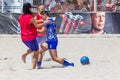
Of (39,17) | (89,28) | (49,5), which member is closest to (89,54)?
(39,17)

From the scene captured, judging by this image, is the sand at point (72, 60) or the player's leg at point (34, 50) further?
the player's leg at point (34, 50)

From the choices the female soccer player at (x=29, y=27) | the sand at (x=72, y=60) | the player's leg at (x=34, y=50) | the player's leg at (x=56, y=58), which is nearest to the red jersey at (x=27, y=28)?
the female soccer player at (x=29, y=27)

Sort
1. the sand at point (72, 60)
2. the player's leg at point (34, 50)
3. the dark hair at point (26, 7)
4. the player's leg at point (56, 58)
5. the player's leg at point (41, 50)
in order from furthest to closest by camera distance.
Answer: the player's leg at point (41, 50), the player's leg at point (56, 58), the player's leg at point (34, 50), the dark hair at point (26, 7), the sand at point (72, 60)

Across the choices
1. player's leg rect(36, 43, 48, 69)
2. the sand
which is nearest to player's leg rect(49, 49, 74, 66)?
the sand

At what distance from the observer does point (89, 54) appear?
13891 millimetres

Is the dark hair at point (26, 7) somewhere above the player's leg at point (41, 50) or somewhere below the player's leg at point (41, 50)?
above

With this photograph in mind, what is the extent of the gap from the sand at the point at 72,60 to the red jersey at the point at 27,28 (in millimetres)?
752

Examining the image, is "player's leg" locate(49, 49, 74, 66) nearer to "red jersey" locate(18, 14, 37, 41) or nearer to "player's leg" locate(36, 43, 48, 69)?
"player's leg" locate(36, 43, 48, 69)

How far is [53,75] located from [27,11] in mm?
1621

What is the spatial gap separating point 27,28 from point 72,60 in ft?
7.81

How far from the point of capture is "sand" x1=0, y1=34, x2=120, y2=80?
9.80 metres

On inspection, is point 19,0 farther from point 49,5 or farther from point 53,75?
point 53,75

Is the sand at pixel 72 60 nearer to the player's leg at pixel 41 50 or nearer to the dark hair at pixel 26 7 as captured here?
the player's leg at pixel 41 50

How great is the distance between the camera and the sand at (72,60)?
980cm
